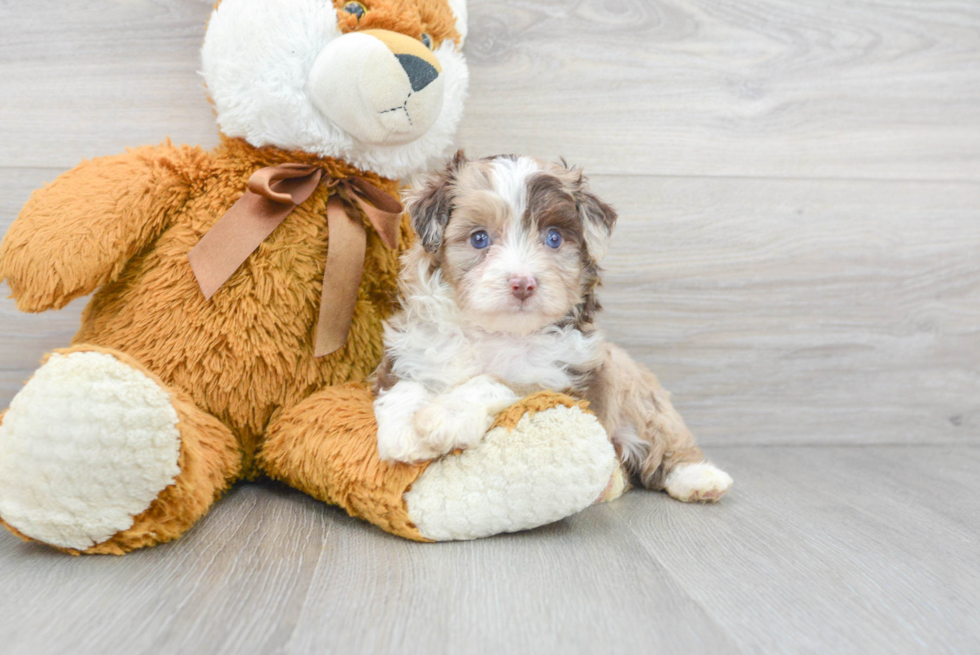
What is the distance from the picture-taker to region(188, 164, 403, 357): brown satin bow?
152 cm

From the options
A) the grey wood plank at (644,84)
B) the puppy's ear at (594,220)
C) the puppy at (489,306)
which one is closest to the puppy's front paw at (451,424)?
the puppy at (489,306)

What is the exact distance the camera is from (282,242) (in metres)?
1.58

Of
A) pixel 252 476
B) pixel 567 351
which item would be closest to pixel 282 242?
pixel 252 476

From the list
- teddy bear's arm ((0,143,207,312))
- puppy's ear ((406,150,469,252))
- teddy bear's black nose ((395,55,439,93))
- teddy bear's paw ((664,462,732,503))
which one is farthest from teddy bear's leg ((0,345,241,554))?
teddy bear's paw ((664,462,732,503))

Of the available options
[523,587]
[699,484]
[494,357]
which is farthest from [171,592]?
[699,484]

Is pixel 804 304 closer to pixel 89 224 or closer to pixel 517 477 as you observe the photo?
pixel 517 477

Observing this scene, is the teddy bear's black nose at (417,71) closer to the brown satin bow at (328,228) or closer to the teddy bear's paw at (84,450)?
the brown satin bow at (328,228)

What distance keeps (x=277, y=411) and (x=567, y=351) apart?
2.18 ft

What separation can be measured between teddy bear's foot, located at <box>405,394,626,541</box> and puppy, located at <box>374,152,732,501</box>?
0.05 meters

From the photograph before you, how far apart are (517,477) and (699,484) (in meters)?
0.59

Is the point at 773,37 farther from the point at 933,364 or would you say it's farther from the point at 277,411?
the point at 277,411

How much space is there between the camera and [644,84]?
208 cm

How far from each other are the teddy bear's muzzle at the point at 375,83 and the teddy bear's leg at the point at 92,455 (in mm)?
660

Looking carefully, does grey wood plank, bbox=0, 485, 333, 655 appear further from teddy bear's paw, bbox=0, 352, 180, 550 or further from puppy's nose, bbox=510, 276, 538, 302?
puppy's nose, bbox=510, 276, 538, 302
